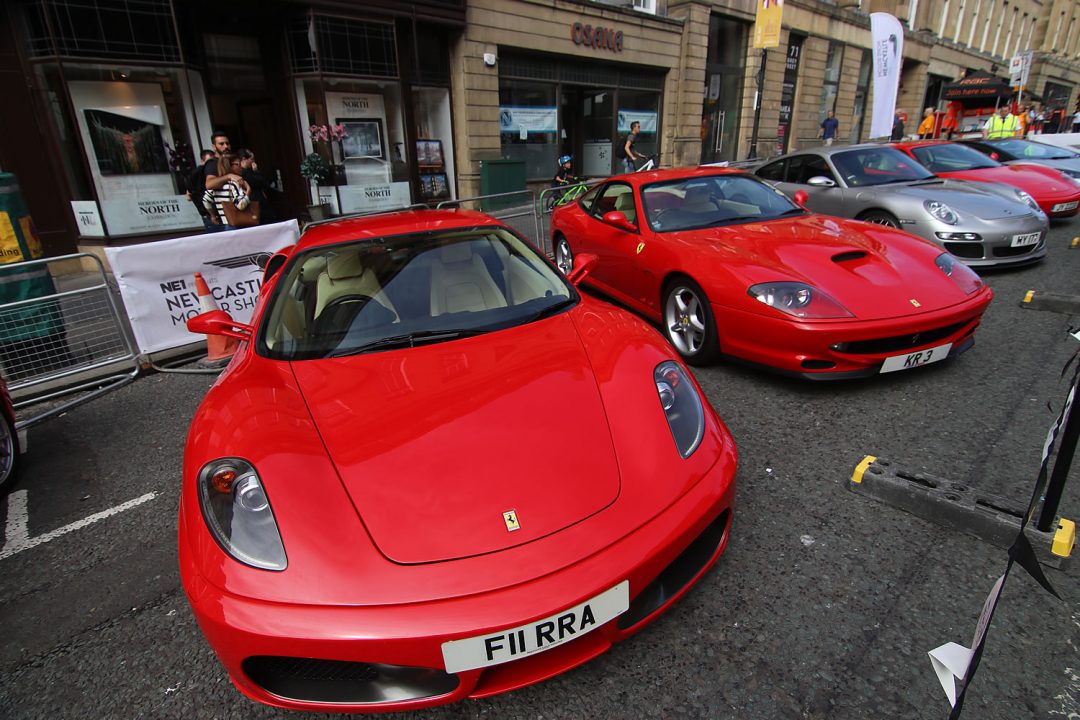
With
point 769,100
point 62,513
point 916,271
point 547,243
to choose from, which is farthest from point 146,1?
point 769,100

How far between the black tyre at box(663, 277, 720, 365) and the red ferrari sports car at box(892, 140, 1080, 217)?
217 inches

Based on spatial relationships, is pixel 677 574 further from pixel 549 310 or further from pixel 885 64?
pixel 885 64

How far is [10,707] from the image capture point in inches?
69.1

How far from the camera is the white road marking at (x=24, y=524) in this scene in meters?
2.62

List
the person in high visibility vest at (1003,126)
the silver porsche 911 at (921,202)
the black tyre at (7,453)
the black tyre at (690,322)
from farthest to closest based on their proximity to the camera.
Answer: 1. the person in high visibility vest at (1003,126)
2. the silver porsche 911 at (921,202)
3. the black tyre at (690,322)
4. the black tyre at (7,453)

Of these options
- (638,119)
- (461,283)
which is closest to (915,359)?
(461,283)

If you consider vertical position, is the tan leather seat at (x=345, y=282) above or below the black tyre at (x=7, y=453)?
above

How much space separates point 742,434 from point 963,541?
1.09m

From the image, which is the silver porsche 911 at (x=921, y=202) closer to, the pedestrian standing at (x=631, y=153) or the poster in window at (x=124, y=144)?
the pedestrian standing at (x=631, y=153)

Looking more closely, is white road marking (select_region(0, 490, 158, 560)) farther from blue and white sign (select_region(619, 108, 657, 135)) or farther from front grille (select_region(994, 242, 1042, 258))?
blue and white sign (select_region(619, 108, 657, 135))

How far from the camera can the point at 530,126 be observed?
13.4 meters

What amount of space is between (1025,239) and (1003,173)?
120 inches

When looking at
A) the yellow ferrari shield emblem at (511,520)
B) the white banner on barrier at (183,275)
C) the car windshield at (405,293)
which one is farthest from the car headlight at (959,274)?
the white banner on barrier at (183,275)

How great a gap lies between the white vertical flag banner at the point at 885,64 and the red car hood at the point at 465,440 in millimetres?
18375
